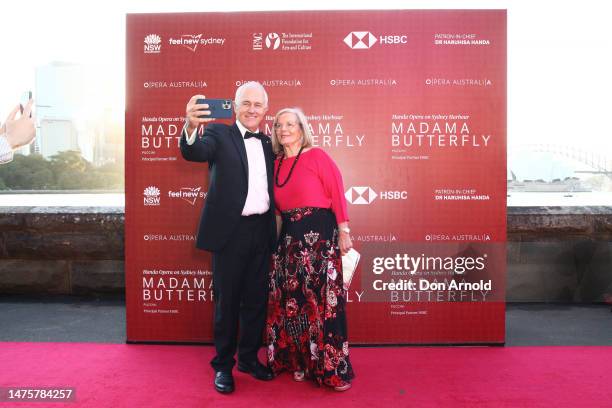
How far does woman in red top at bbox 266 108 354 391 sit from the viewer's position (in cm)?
245

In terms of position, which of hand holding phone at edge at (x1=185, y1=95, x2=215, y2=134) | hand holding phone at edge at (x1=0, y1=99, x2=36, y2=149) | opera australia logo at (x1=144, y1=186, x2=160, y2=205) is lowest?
opera australia logo at (x1=144, y1=186, x2=160, y2=205)

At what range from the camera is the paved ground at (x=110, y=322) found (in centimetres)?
329

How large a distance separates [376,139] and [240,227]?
121 cm

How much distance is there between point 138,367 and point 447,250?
2127 millimetres

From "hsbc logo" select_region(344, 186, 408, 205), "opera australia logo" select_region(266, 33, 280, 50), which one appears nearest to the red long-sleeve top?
"hsbc logo" select_region(344, 186, 408, 205)

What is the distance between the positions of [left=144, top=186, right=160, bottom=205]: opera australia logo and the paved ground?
3.33 feet

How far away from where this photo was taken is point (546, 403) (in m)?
2.28

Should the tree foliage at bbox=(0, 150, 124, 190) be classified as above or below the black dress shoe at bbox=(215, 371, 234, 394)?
above

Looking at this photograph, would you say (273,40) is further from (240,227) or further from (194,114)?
(240,227)

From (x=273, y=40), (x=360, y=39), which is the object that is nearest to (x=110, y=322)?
(x=273, y=40)

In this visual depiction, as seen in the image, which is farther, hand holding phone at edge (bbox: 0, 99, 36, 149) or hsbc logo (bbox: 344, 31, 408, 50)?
hsbc logo (bbox: 344, 31, 408, 50)

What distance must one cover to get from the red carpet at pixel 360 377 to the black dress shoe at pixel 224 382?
42 millimetres

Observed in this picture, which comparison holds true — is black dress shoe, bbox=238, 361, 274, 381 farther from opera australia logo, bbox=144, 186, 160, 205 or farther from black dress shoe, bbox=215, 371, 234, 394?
opera australia logo, bbox=144, 186, 160, 205

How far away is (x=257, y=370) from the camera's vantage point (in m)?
2.60
